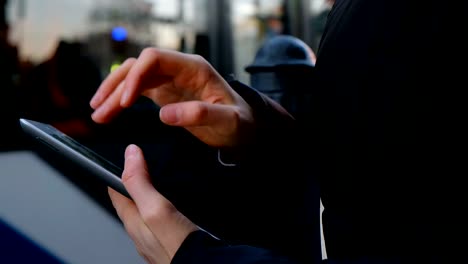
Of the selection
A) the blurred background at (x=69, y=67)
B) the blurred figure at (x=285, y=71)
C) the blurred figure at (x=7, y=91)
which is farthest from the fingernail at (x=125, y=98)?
the blurred figure at (x=7, y=91)

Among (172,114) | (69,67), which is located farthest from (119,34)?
(172,114)

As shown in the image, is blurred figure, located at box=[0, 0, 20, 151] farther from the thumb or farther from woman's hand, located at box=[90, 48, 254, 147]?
the thumb

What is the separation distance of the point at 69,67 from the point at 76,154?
266 cm

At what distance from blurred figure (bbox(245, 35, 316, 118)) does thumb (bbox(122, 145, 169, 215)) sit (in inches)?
62.6

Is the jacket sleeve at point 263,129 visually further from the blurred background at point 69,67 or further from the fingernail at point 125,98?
the blurred background at point 69,67

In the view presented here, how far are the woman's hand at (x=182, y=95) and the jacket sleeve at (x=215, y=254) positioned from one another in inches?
6.4

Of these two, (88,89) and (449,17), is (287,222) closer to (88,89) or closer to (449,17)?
(449,17)

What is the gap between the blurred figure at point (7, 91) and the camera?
308cm

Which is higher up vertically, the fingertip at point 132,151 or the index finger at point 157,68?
the index finger at point 157,68

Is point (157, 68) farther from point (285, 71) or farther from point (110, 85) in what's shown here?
point (285, 71)

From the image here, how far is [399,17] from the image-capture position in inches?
30.6

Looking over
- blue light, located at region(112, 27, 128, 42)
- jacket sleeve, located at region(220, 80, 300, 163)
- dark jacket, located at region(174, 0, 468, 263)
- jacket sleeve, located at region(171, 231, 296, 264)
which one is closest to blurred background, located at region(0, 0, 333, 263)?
blue light, located at region(112, 27, 128, 42)

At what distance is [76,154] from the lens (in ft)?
3.06

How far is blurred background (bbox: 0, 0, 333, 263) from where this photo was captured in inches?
118
